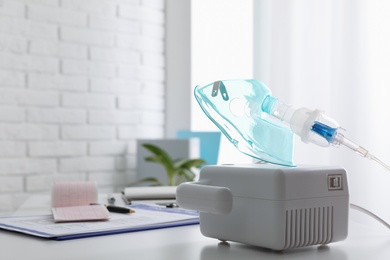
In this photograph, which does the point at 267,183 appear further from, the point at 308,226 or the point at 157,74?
the point at 157,74

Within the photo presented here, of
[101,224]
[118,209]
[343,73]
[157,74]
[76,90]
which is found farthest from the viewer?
[157,74]

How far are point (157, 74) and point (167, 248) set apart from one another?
248 cm

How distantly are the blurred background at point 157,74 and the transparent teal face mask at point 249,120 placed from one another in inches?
48.4

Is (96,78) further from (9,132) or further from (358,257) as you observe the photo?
(358,257)

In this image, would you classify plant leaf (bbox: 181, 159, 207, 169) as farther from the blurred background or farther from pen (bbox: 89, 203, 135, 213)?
pen (bbox: 89, 203, 135, 213)

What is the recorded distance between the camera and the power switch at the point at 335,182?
37.4 inches

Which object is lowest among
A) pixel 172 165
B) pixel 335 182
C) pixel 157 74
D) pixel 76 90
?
pixel 172 165

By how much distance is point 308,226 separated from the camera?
36.3 inches

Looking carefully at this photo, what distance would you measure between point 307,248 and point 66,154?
7.14 ft

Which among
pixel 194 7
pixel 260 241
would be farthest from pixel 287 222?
pixel 194 7

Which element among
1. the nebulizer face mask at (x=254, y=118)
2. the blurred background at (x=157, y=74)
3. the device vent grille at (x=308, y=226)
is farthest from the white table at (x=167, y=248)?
the blurred background at (x=157, y=74)

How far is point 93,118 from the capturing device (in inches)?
121

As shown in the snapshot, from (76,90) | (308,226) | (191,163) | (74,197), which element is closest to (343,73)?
(191,163)

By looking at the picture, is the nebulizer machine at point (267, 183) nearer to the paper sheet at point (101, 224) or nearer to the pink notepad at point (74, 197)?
the paper sheet at point (101, 224)
